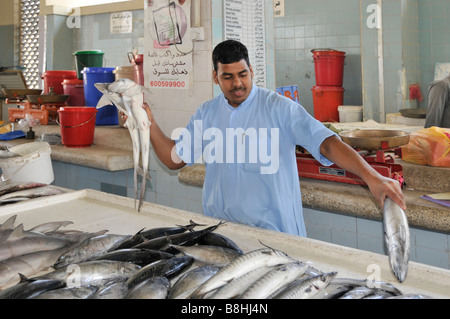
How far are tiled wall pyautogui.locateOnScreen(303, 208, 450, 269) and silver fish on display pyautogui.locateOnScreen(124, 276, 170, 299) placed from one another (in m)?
2.25

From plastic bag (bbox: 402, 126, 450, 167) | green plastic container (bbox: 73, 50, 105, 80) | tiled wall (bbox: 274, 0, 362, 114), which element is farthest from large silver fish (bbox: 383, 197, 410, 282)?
tiled wall (bbox: 274, 0, 362, 114)

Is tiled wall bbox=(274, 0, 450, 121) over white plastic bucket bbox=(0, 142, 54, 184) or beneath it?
over

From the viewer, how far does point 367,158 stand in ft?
11.8

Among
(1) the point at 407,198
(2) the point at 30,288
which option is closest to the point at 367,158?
(1) the point at 407,198

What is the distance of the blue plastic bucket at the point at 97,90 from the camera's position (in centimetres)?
638

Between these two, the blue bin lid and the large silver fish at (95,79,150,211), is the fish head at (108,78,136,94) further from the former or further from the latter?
the blue bin lid

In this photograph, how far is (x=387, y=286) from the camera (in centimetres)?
183

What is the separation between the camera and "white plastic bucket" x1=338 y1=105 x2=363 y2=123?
28.6ft

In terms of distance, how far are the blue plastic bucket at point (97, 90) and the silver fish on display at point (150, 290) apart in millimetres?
4882

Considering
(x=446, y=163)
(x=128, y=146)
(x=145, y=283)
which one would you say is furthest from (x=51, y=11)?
(x=145, y=283)

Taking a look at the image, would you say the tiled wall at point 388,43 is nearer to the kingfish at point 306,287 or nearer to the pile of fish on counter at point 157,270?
the pile of fish on counter at point 157,270

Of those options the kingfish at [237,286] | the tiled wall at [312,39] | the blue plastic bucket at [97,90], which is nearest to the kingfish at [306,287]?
the kingfish at [237,286]

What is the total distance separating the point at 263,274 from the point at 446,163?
8.70 ft
